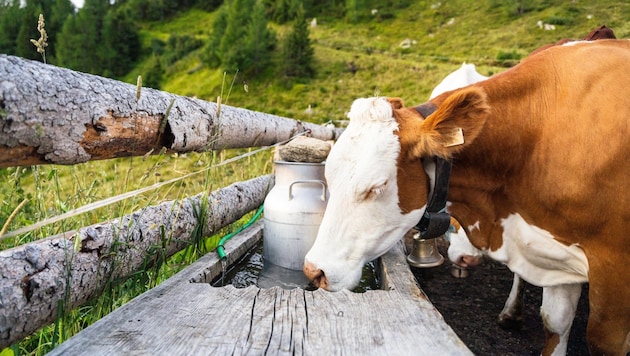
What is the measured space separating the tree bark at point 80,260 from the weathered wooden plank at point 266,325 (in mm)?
181

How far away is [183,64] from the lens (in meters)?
55.6

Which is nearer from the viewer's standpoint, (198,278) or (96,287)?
(96,287)

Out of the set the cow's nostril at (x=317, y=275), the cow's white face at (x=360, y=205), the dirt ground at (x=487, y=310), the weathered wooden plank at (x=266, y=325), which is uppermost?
the cow's white face at (x=360, y=205)

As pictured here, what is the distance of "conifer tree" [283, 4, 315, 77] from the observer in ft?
149

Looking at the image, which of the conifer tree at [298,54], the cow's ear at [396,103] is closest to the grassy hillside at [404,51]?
the conifer tree at [298,54]

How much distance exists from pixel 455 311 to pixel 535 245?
40.7 inches

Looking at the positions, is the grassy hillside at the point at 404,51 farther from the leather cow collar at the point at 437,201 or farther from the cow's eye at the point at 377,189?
the cow's eye at the point at 377,189

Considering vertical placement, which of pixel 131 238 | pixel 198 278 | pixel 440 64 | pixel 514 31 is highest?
pixel 514 31

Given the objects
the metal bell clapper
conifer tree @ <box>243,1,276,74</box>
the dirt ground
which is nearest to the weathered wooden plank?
the dirt ground

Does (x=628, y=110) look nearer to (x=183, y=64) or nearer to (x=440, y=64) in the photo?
(x=440, y=64)

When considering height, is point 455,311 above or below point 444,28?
below

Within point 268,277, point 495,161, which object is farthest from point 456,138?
point 268,277

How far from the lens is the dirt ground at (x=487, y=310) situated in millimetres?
2508

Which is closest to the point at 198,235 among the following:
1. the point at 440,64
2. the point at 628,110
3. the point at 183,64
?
the point at 628,110
